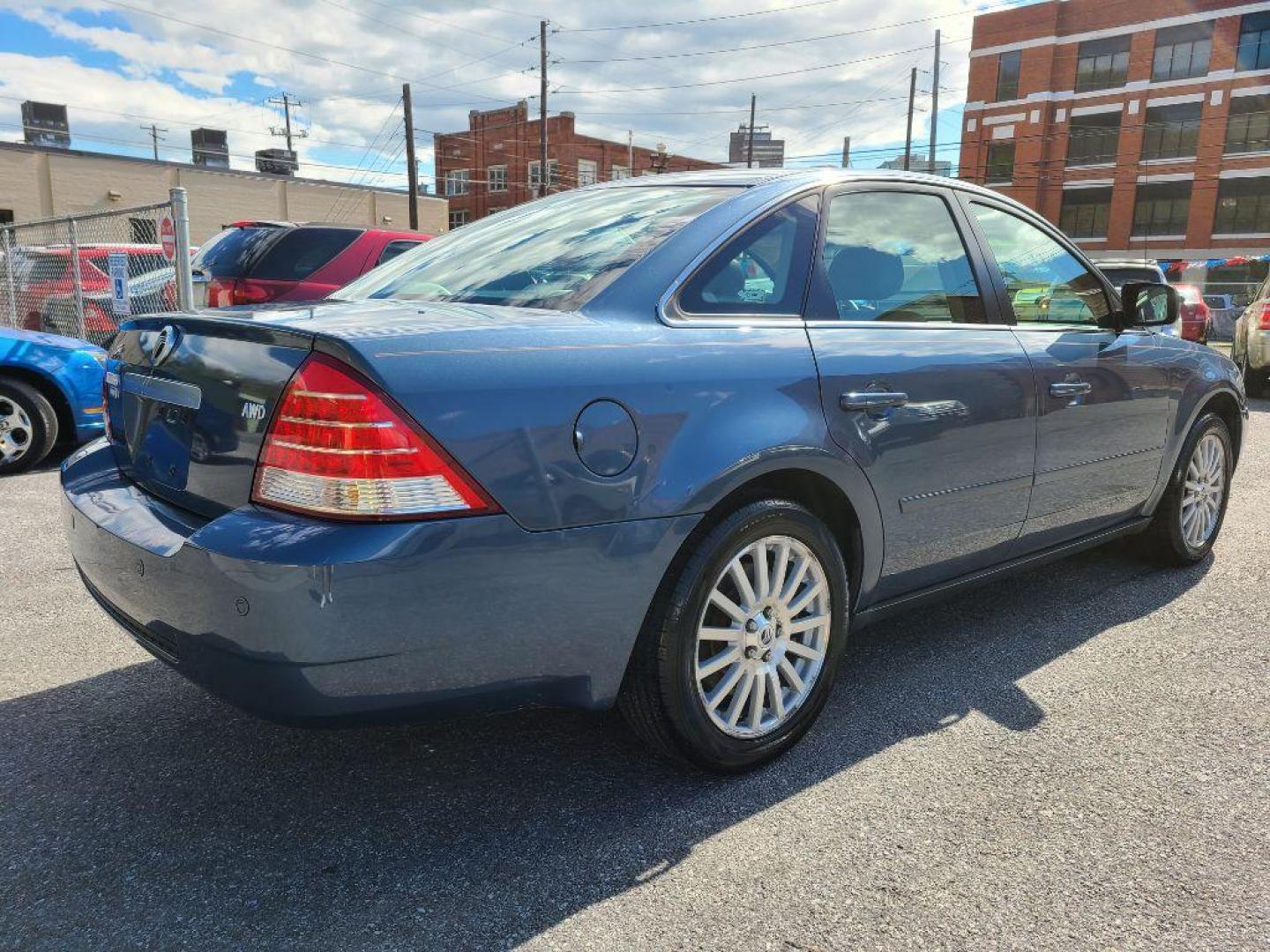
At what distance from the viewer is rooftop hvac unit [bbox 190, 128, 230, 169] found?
46.6 m

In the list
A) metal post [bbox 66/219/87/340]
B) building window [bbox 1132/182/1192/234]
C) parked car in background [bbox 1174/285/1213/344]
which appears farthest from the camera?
building window [bbox 1132/182/1192/234]

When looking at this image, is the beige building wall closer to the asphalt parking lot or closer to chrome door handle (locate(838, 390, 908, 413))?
the asphalt parking lot

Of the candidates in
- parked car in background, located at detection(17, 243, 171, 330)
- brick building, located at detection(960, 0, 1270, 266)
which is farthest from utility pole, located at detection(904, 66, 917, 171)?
parked car in background, located at detection(17, 243, 171, 330)

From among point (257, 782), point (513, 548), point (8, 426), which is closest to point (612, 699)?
point (513, 548)

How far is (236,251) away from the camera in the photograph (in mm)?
8281

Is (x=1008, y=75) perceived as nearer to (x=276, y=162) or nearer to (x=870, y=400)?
(x=276, y=162)

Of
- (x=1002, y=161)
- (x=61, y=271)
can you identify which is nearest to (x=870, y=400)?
(x=61, y=271)

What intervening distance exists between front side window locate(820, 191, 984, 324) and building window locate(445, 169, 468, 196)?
60.4 m

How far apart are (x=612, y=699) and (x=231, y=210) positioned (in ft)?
Answer: 128

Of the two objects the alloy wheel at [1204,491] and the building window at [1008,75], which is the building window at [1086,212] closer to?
the building window at [1008,75]

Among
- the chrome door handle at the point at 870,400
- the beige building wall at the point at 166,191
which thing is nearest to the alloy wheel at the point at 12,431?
the chrome door handle at the point at 870,400

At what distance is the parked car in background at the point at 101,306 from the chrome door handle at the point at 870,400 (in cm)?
877

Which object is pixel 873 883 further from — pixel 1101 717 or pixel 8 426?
pixel 8 426

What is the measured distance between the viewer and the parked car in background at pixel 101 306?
960 centimetres
